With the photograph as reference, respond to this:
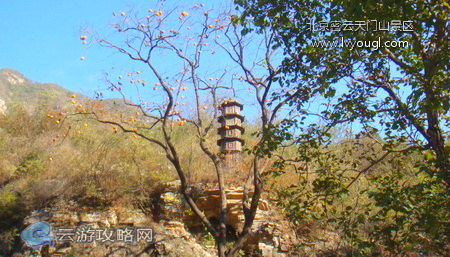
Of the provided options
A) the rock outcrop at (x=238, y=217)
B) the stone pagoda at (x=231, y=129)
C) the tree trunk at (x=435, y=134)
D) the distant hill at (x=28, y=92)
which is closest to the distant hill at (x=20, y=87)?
the distant hill at (x=28, y=92)

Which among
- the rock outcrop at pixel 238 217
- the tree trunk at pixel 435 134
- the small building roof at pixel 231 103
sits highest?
the small building roof at pixel 231 103

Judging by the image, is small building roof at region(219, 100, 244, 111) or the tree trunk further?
small building roof at region(219, 100, 244, 111)

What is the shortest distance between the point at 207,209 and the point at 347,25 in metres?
5.14

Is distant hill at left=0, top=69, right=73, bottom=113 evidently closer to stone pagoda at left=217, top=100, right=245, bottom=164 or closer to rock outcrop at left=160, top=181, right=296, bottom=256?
stone pagoda at left=217, top=100, right=245, bottom=164

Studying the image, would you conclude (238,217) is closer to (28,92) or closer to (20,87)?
(28,92)

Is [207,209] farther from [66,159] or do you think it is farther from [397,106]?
[397,106]

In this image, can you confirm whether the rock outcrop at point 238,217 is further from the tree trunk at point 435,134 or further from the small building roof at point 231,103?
the tree trunk at point 435,134

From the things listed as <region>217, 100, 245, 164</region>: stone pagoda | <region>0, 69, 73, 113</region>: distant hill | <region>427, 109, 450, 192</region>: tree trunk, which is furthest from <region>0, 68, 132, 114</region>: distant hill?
<region>427, 109, 450, 192</region>: tree trunk

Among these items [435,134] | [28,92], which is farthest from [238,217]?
[28,92]

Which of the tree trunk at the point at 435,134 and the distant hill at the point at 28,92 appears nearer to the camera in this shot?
the tree trunk at the point at 435,134

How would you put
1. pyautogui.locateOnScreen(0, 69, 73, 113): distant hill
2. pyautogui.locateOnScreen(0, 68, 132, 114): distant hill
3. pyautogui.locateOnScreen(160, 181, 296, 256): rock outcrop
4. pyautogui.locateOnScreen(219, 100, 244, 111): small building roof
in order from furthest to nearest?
pyautogui.locateOnScreen(0, 69, 73, 113): distant hill < pyautogui.locateOnScreen(0, 68, 132, 114): distant hill < pyautogui.locateOnScreen(219, 100, 244, 111): small building roof < pyautogui.locateOnScreen(160, 181, 296, 256): rock outcrop

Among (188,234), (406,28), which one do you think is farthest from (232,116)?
(406,28)

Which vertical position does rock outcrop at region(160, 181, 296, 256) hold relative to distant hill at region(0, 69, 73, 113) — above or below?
below

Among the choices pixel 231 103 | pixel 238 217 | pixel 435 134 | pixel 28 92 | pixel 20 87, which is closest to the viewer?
pixel 435 134
